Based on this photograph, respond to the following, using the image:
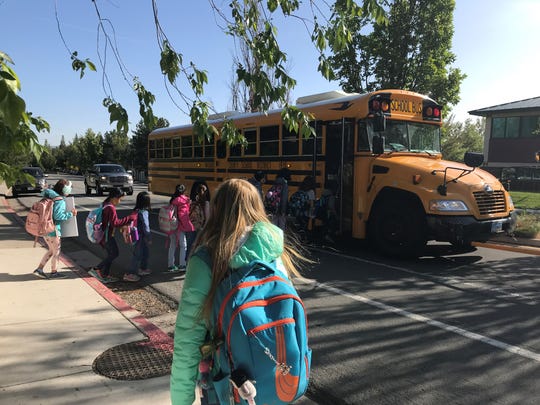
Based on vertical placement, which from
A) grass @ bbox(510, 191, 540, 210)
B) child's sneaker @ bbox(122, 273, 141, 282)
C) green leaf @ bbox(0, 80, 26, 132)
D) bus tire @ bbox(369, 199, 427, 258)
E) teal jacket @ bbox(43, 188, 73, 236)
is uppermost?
green leaf @ bbox(0, 80, 26, 132)

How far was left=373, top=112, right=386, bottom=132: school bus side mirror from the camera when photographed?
24.2 feet

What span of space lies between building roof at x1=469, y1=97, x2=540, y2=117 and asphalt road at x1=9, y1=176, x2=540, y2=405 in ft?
78.8

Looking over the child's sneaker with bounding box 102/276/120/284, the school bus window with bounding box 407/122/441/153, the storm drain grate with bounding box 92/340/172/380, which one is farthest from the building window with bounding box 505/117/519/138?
the storm drain grate with bounding box 92/340/172/380

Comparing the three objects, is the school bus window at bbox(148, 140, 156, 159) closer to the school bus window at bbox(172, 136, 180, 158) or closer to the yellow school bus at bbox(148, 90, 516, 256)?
the school bus window at bbox(172, 136, 180, 158)

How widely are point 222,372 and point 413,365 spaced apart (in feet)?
8.36

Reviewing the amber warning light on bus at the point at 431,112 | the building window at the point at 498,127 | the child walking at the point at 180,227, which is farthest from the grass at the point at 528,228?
the building window at the point at 498,127

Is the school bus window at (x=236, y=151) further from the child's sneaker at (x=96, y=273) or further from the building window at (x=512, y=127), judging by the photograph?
the building window at (x=512, y=127)

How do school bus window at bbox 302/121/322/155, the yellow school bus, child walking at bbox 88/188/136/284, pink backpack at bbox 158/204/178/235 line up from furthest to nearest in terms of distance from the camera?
school bus window at bbox 302/121/322/155
the yellow school bus
pink backpack at bbox 158/204/178/235
child walking at bbox 88/188/136/284

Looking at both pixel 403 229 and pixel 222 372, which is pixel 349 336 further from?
pixel 403 229

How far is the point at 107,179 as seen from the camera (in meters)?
23.4

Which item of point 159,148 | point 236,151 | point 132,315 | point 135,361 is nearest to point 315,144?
point 236,151

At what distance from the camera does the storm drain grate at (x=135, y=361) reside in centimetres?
338

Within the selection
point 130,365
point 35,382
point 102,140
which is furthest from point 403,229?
point 102,140

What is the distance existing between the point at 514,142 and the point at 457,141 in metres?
14.3
